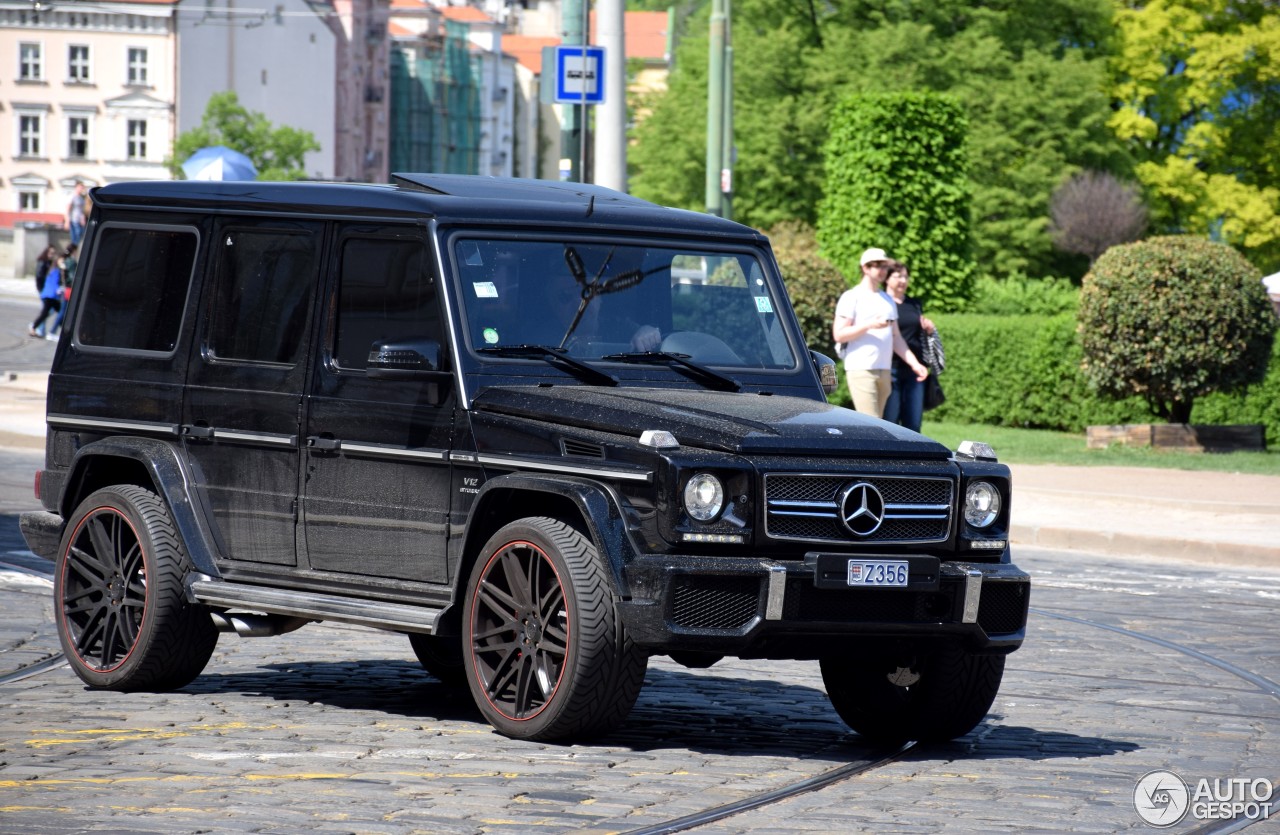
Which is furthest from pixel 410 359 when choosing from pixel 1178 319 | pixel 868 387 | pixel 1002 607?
pixel 1178 319

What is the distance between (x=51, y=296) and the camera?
1524 inches

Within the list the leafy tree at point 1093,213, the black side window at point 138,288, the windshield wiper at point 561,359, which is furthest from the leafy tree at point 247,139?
the windshield wiper at point 561,359

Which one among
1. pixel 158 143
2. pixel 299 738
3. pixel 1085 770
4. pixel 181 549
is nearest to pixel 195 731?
pixel 299 738

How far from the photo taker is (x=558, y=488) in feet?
23.7

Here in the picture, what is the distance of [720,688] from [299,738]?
2307 mm

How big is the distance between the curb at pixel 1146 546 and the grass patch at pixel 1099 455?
543 cm

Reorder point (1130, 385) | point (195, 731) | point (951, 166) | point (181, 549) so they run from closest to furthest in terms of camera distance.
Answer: point (195, 731), point (181, 549), point (1130, 385), point (951, 166)

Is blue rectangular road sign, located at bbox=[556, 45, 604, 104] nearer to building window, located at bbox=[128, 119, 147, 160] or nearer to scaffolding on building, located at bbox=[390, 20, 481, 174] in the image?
building window, located at bbox=[128, 119, 147, 160]

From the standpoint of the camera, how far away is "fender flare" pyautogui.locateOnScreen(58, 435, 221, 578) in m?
8.48

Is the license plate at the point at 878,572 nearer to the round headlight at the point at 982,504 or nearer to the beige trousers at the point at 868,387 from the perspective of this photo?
the round headlight at the point at 982,504

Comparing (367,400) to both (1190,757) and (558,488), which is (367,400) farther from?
(1190,757)
